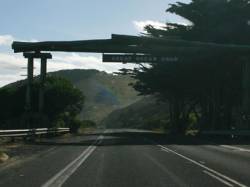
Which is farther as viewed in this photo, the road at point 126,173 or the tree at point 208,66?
the tree at point 208,66

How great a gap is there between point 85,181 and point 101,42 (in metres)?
37.5

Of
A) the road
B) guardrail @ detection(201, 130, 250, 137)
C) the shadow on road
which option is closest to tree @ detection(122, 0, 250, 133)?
guardrail @ detection(201, 130, 250, 137)

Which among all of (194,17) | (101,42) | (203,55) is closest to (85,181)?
(101,42)

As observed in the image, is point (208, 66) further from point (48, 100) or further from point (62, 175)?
Result: point (62, 175)

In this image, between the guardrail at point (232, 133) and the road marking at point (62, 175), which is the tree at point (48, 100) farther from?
the road marking at point (62, 175)

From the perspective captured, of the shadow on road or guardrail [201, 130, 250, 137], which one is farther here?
guardrail [201, 130, 250, 137]

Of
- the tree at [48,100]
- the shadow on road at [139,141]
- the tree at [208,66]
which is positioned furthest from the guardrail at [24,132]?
the tree at [208,66]

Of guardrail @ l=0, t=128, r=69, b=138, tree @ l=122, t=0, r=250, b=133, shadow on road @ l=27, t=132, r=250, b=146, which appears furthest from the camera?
tree @ l=122, t=0, r=250, b=133

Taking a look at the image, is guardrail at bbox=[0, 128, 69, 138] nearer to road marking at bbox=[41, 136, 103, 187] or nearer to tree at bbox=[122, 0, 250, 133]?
road marking at bbox=[41, 136, 103, 187]

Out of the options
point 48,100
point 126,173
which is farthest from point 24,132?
point 48,100

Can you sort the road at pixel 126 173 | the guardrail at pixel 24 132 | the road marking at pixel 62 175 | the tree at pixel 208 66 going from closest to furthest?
the road marking at pixel 62 175 → the road at pixel 126 173 → the guardrail at pixel 24 132 → the tree at pixel 208 66

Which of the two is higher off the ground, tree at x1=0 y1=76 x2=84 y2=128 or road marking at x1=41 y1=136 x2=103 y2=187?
tree at x1=0 y1=76 x2=84 y2=128

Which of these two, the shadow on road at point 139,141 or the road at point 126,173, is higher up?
the road at point 126,173

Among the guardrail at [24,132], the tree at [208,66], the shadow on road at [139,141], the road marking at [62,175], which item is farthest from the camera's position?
the tree at [208,66]
